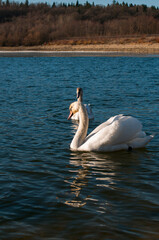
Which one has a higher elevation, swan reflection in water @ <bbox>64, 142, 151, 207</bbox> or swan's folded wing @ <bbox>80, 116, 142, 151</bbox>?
swan's folded wing @ <bbox>80, 116, 142, 151</bbox>

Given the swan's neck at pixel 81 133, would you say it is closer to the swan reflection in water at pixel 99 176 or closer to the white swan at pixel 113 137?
the white swan at pixel 113 137

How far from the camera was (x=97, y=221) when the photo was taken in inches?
192

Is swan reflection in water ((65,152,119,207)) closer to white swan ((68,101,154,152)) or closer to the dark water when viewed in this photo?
the dark water

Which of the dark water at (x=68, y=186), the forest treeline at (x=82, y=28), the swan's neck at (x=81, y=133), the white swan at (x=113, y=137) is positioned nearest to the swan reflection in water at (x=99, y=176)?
the dark water at (x=68, y=186)

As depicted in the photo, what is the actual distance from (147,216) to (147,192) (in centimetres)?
83

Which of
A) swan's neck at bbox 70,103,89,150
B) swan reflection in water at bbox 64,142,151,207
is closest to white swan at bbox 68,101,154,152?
swan's neck at bbox 70,103,89,150

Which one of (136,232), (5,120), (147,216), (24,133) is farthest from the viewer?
(5,120)

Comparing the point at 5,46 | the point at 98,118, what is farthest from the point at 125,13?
the point at 98,118

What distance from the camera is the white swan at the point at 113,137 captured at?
7.72 meters

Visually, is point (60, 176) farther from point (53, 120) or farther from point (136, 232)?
point (53, 120)

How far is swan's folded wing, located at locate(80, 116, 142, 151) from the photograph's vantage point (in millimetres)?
7691

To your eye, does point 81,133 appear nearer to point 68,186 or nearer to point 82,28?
point 68,186

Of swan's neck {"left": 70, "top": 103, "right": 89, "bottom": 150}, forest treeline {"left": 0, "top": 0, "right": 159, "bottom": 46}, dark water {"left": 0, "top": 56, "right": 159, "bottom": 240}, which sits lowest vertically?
dark water {"left": 0, "top": 56, "right": 159, "bottom": 240}

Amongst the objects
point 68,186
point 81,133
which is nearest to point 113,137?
point 81,133
